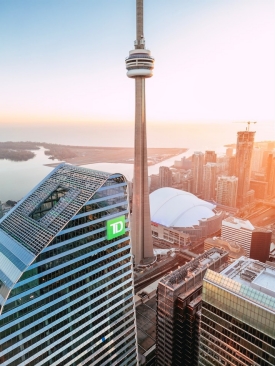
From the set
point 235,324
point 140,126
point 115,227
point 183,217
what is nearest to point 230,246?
point 183,217

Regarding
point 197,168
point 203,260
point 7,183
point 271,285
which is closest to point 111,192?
point 271,285

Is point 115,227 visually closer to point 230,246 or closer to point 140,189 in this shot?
point 140,189

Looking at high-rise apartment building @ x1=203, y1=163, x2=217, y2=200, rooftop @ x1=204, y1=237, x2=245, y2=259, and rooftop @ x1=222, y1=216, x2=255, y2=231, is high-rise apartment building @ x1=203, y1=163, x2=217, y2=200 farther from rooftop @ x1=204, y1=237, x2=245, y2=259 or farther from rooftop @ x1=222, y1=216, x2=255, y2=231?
rooftop @ x1=204, y1=237, x2=245, y2=259

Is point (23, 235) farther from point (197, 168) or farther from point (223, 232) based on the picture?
point (197, 168)

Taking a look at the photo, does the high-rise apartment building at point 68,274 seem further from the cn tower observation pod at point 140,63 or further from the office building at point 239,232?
the office building at point 239,232

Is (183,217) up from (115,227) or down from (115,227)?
down

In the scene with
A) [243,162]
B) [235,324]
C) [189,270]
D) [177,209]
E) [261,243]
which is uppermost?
[243,162]

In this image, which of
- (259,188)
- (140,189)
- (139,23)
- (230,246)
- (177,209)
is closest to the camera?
(139,23)
